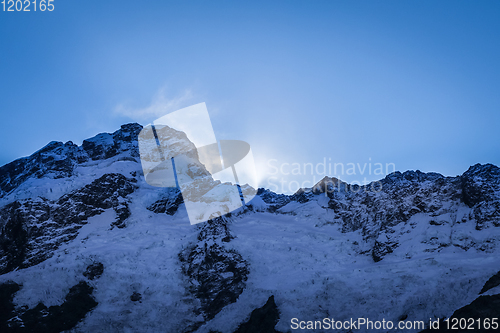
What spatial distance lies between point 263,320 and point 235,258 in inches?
320

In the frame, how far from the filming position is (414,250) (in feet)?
93.5

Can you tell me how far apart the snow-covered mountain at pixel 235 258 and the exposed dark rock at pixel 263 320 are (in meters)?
0.10

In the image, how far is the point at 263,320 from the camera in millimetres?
22375

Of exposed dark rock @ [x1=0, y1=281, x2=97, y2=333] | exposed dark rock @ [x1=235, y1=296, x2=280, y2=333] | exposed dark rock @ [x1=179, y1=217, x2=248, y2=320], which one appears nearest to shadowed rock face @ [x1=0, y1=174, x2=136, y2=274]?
exposed dark rock @ [x1=0, y1=281, x2=97, y2=333]

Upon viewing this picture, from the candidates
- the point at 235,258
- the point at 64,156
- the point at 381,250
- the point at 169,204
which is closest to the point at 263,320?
the point at 235,258

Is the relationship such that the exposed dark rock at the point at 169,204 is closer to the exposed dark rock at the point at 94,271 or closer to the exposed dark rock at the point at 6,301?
the exposed dark rock at the point at 94,271

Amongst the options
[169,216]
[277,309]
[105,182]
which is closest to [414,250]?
[277,309]

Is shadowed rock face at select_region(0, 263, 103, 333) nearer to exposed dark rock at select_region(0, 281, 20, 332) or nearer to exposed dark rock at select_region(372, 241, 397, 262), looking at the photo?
exposed dark rock at select_region(0, 281, 20, 332)

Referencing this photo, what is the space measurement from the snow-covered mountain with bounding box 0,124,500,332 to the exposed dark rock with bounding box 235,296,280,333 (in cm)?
10

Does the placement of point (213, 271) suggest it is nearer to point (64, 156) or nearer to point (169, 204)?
point (169, 204)

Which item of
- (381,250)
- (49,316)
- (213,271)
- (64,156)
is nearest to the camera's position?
(49,316)

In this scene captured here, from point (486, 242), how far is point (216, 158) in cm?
4762

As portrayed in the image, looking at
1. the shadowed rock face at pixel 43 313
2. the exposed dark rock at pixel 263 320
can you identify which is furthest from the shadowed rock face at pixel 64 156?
the exposed dark rock at pixel 263 320

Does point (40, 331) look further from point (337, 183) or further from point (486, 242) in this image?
point (337, 183)
